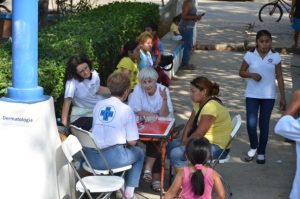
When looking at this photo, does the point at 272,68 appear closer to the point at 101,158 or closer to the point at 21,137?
the point at 101,158

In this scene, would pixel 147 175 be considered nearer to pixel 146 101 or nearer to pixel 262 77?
pixel 146 101

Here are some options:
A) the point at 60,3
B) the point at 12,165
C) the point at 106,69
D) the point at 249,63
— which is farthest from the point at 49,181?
the point at 60,3

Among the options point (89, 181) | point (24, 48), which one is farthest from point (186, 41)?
point (24, 48)

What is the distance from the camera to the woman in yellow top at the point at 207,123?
6.77 metres

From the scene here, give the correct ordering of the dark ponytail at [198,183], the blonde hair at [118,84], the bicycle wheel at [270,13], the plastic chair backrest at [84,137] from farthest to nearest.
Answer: the bicycle wheel at [270,13]
the blonde hair at [118,84]
the plastic chair backrest at [84,137]
the dark ponytail at [198,183]

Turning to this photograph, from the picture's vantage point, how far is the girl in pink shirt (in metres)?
5.11

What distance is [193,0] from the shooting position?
47.0 ft

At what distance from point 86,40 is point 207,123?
286cm

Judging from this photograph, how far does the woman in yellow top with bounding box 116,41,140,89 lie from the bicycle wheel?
13.6 meters

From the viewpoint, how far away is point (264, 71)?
Answer: 8.04 meters

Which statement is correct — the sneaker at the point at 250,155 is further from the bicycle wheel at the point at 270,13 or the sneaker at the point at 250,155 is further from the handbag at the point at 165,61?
the bicycle wheel at the point at 270,13

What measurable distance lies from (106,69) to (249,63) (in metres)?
2.88

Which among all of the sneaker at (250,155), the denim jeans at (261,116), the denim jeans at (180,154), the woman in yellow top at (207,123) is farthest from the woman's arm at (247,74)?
the denim jeans at (180,154)

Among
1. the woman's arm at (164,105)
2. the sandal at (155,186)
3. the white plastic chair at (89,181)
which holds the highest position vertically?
the woman's arm at (164,105)
